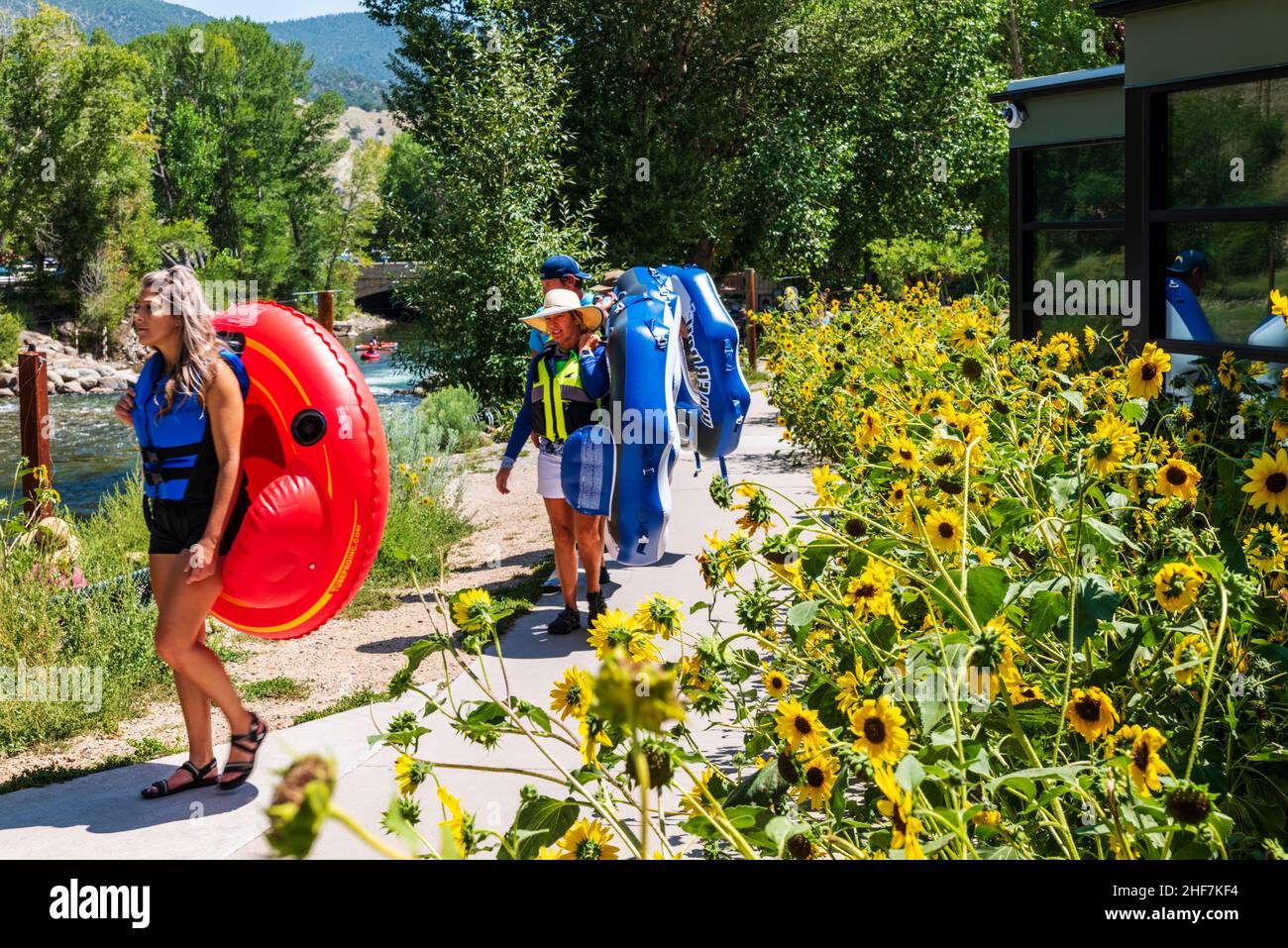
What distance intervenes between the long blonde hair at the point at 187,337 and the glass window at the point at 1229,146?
4799 millimetres

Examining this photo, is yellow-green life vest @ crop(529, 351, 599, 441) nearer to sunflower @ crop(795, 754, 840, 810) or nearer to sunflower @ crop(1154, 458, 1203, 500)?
Result: sunflower @ crop(1154, 458, 1203, 500)

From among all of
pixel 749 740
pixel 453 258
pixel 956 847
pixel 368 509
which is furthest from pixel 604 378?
pixel 453 258

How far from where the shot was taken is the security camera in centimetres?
1011

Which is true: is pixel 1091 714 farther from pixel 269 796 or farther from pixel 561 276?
pixel 561 276

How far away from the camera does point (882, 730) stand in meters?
2.09

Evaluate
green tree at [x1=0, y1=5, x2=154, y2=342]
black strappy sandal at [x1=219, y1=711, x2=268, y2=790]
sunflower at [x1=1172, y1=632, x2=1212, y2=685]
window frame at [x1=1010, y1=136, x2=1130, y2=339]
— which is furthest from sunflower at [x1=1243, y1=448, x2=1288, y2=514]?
green tree at [x1=0, y1=5, x2=154, y2=342]

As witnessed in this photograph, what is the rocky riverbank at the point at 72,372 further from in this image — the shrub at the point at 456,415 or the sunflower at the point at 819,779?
the sunflower at the point at 819,779

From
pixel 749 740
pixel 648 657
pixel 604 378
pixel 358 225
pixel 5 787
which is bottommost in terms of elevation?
pixel 5 787

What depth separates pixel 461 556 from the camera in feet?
28.6

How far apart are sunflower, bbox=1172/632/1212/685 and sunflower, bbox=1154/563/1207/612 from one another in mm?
71

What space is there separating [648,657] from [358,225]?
232 ft

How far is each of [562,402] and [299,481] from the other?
2068mm

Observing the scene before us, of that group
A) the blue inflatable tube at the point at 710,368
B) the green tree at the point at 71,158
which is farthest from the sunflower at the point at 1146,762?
the green tree at the point at 71,158
